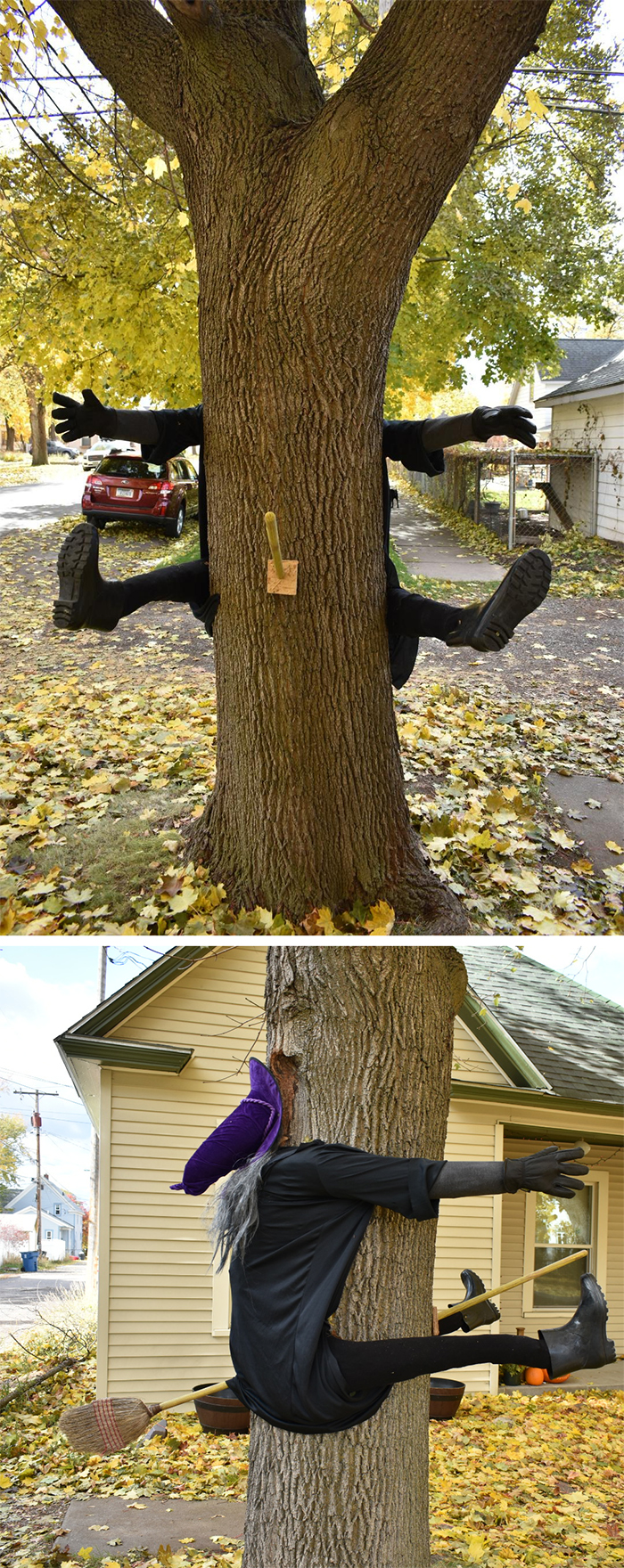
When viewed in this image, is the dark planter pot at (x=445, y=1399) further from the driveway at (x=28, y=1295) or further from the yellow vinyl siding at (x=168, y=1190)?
the driveway at (x=28, y=1295)

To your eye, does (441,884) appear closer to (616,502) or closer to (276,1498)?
(276,1498)

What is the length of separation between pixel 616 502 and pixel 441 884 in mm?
6365

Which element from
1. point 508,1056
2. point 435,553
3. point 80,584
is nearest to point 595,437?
point 435,553

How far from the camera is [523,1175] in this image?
2.04m

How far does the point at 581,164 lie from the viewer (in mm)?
6113

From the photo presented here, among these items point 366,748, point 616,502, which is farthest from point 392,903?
point 616,502

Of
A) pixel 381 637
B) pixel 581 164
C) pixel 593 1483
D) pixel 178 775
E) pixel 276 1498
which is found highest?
pixel 581 164

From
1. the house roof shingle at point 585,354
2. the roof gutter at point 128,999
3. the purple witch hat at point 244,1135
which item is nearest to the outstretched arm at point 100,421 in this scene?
the purple witch hat at point 244,1135

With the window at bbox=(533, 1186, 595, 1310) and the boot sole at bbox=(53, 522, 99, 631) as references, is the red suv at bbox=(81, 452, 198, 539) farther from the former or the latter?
the window at bbox=(533, 1186, 595, 1310)

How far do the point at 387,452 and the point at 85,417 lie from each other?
109 centimetres

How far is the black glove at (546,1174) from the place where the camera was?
2014 mm

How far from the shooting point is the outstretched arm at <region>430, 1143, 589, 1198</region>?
2014 millimetres

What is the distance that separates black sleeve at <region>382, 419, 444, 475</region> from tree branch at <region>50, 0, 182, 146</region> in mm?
1211

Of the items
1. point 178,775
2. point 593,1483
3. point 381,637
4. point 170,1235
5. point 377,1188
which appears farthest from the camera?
point 170,1235
